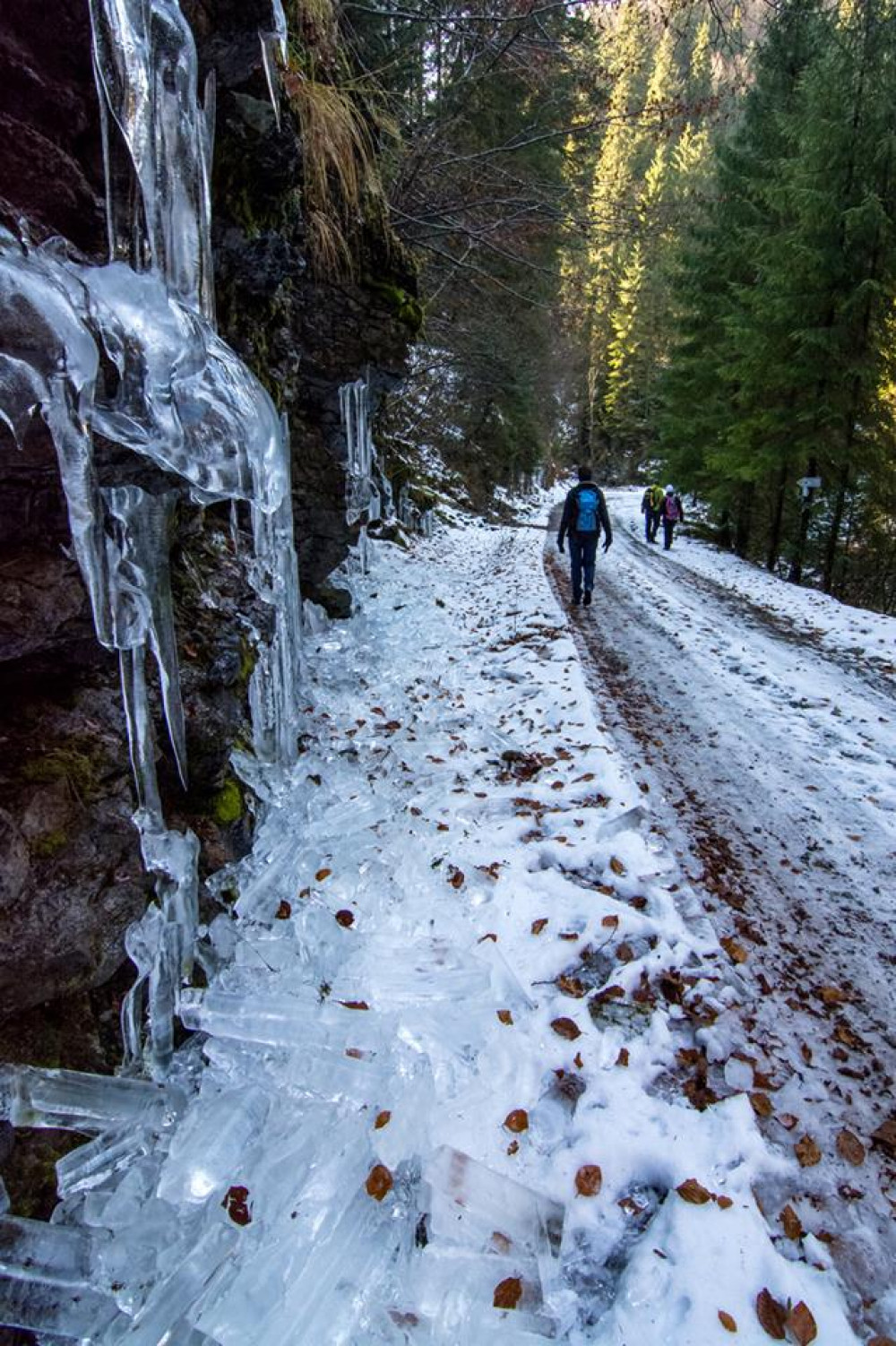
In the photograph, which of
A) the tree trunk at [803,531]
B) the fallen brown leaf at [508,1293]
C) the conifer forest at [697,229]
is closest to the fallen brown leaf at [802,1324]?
the fallen brown leaf at [508,1293]

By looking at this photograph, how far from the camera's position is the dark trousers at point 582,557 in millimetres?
9070

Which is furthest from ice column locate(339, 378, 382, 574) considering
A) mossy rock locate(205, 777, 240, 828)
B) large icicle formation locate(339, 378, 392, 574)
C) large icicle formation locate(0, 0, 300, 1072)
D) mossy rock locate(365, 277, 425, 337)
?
mossy rock locate(205, 777, 240, 828)

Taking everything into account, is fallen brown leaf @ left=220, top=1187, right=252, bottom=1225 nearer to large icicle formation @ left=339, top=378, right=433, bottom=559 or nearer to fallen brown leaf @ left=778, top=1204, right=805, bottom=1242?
fallen brown leaf @ left=778, top=1204, right=805, bottom=1242

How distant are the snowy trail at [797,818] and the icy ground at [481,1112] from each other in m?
0.03

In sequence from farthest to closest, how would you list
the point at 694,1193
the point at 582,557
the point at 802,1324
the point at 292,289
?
1. the point at 582,557
2. the point at 292,289
3. the point at 694,1193
4. the point at 802,1324

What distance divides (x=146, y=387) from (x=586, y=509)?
7.18 meters

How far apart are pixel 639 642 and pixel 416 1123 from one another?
6.33 metres

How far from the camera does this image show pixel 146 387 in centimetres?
248

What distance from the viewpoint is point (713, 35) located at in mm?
4539

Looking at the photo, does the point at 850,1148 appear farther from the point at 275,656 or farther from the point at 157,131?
the point at 157,131

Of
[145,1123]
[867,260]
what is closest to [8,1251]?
[145,1123]

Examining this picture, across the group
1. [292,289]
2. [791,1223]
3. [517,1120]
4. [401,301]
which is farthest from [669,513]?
[791,1223]

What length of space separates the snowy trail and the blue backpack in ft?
3.82

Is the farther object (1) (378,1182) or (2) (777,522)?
(2) (777,522)
